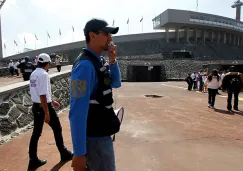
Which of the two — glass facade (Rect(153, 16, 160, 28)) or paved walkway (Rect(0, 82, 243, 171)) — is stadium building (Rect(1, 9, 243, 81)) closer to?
glass facade (Rect(153, 16, 160, 28))

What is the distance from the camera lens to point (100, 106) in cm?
183

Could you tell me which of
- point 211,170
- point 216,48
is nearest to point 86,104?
point 211,170

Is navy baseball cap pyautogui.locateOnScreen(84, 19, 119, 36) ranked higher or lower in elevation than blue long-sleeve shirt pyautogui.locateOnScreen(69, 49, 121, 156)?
higher

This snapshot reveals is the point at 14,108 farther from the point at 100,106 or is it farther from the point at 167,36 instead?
the point at 167,36

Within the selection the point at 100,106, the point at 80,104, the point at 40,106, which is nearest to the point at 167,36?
the point at 40,106

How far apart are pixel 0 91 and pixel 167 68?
3229cm

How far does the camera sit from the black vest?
5.93ft

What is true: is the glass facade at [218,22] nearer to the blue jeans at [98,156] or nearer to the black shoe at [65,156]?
the black shoe at [65,156]

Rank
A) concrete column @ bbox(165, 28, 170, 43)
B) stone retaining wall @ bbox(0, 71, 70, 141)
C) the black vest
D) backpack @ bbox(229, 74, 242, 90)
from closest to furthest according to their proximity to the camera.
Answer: the black vest < stone retaining wall @ bbox(0, 71, 70, 141) < backpack @ bbox(229, 74, 242, 90) < concrete column @ bbox(165, 28, 170, 43)

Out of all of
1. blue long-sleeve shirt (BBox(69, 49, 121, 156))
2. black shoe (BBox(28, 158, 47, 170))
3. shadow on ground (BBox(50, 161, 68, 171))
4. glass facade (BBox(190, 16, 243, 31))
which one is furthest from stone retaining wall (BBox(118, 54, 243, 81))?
glass facade (BBox(190, 16, 243, 31))

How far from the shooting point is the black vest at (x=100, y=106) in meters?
1.81

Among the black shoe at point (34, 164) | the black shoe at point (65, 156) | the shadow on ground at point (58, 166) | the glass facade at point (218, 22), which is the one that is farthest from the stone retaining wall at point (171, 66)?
the glass facade at point (218, 22)

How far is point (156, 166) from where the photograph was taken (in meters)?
3.72

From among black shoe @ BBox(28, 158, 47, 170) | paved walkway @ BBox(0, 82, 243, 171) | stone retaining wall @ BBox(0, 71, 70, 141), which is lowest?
paved walkway @ BBox(0, 82, 243, 171)
